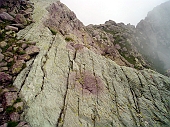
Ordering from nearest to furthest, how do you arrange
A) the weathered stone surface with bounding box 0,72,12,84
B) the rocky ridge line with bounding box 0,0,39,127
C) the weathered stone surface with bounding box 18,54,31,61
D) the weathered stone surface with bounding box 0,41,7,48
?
1. the rocky ridge line with bounding box 0,0,39,127
2. the weathered stone surface with bounding box 0,72,12,84
3. the weathered stone surface with bounding box 18,54,31,61
4. the weathered stone surface with bounding box 0,41,7,48

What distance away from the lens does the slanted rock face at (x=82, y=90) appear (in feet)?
68.1

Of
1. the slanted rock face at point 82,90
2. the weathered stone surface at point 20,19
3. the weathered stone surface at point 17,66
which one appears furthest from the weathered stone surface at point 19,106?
the weathered stone surface at point 20,19

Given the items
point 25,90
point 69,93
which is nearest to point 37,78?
point 25,90

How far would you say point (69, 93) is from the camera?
23.7 m

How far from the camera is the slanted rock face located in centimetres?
2077

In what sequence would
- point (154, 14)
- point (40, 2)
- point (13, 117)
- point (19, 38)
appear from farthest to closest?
point (154, 14)
point (40, 2)
point (19, 38)
point (13, 117)

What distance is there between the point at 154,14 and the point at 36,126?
21518cm

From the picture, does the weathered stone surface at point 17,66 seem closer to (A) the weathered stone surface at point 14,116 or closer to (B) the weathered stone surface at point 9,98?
(B) the weathered stone surface at point 9,98

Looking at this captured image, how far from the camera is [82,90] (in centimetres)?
2530

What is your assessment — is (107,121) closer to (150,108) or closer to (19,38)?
(150,108)

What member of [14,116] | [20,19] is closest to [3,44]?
[20,19]

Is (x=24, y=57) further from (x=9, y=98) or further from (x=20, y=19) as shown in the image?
(x=20, y=19)

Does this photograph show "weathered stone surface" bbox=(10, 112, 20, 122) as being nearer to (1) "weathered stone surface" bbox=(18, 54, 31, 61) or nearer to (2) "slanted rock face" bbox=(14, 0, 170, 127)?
(2) "slanted rock face" bbox=(14, 0, 170, 127)

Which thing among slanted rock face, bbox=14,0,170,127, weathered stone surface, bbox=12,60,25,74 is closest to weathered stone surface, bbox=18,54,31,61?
weathered stone surface, bbox=12,60,25,74
